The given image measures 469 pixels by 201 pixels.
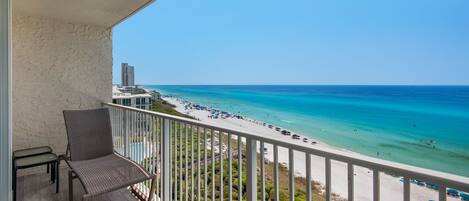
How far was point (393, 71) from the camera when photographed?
70.9 feet

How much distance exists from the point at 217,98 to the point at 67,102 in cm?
2786

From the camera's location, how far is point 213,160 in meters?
1.90

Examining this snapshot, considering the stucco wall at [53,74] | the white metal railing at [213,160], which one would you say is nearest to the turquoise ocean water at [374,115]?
the white metal railing at [213,160]

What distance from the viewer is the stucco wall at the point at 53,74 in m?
3.63

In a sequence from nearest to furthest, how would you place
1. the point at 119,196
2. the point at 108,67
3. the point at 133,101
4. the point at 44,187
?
the point at 119,196 < the point at 44,187 < the point at 108,67 < the point at 133,101

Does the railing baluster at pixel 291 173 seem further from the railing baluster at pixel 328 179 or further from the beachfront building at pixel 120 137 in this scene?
the railing baluster at pixel 328 179

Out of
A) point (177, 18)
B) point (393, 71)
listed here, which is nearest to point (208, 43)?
point (177, 18)

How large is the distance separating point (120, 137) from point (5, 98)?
2.34m

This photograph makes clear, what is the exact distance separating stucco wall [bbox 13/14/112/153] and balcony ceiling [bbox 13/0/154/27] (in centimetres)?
24

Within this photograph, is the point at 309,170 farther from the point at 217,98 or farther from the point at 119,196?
the point at 217,98

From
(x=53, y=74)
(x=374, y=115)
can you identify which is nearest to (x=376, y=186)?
(x=53, y=74)

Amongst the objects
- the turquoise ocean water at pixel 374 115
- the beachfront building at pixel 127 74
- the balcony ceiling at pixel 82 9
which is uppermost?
the balcony ceiling at pixel 82 9

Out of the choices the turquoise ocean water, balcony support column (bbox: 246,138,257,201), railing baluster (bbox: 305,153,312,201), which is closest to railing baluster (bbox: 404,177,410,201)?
railing baluster (bbox: 305,153,312,201)

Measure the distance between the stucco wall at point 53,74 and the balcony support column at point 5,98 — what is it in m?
2.80
